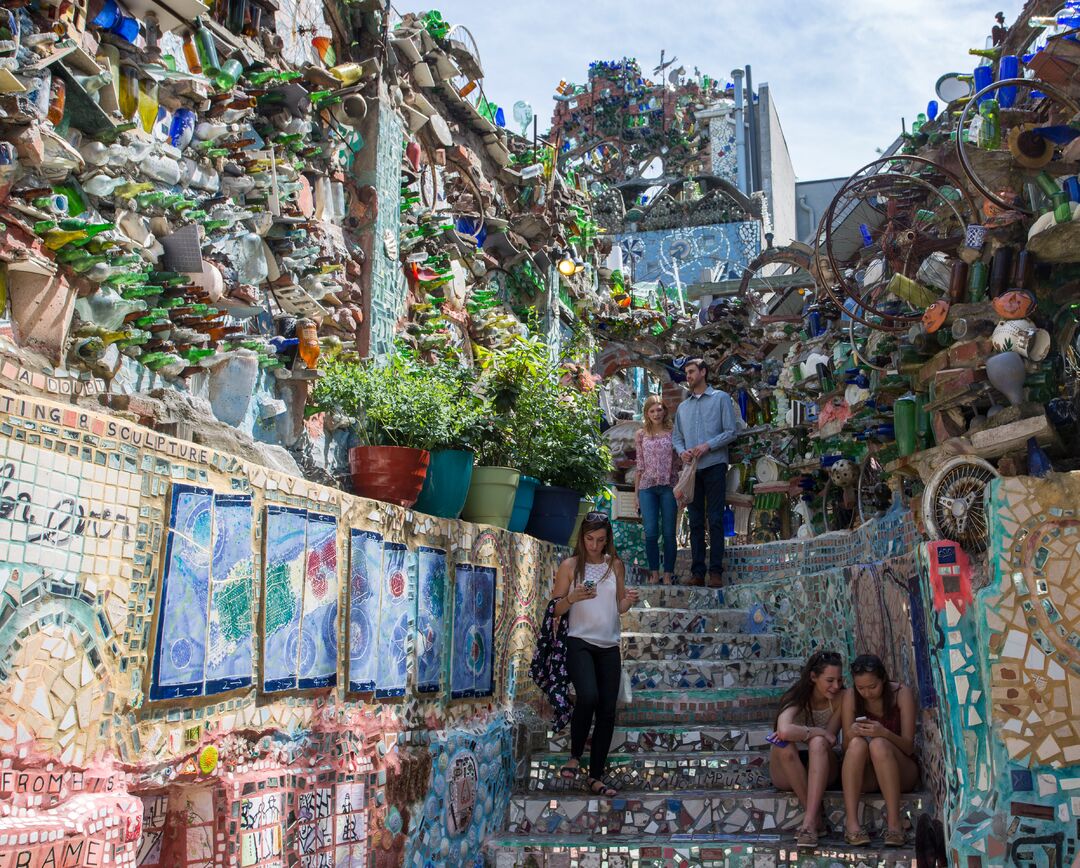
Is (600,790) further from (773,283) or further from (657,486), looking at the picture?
(773,283)

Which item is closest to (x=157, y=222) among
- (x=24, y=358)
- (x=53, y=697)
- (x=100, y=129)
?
(x=100, y=129)

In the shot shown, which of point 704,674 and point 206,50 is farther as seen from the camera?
point 704,674

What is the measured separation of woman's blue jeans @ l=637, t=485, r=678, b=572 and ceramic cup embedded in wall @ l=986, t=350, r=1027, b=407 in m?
3.17

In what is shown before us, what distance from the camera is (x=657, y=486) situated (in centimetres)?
839

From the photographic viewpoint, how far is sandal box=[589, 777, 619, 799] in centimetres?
545

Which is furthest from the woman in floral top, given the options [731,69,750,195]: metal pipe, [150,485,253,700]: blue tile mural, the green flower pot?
[731,69,750,195]: metal pipe

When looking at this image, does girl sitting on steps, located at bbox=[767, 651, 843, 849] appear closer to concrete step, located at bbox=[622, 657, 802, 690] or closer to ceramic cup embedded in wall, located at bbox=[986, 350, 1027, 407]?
concrete step, located at bbox=[622, 657, 802, 690]

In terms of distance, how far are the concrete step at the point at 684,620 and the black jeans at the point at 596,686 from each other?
1.80m

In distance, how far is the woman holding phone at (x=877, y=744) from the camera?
4906 mm

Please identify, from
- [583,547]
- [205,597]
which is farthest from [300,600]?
[583,547]

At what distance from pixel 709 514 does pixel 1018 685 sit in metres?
3.94

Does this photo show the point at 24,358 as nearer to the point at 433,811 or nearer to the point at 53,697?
the point at 53,697

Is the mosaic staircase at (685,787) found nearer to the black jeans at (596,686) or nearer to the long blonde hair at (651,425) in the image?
the black jeans at (596,686)

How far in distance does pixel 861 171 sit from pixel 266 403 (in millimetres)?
3860
